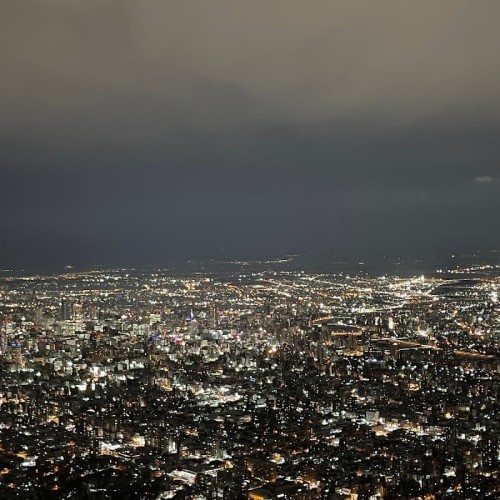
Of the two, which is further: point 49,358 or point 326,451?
point 49,358

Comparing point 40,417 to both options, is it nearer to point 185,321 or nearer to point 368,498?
point 368,498

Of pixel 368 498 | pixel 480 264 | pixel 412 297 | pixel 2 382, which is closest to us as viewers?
pixel 368 498

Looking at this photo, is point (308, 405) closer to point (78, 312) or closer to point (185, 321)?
point (185, 321)

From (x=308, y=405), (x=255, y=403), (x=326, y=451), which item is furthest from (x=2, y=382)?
(x=326, y=451)

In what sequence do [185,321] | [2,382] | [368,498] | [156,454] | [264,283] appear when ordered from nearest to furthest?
[368,498], [156,454], [2,382], [185,321], [264,283]

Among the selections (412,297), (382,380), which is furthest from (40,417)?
(412,297)

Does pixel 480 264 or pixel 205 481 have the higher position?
pixel 480 264
